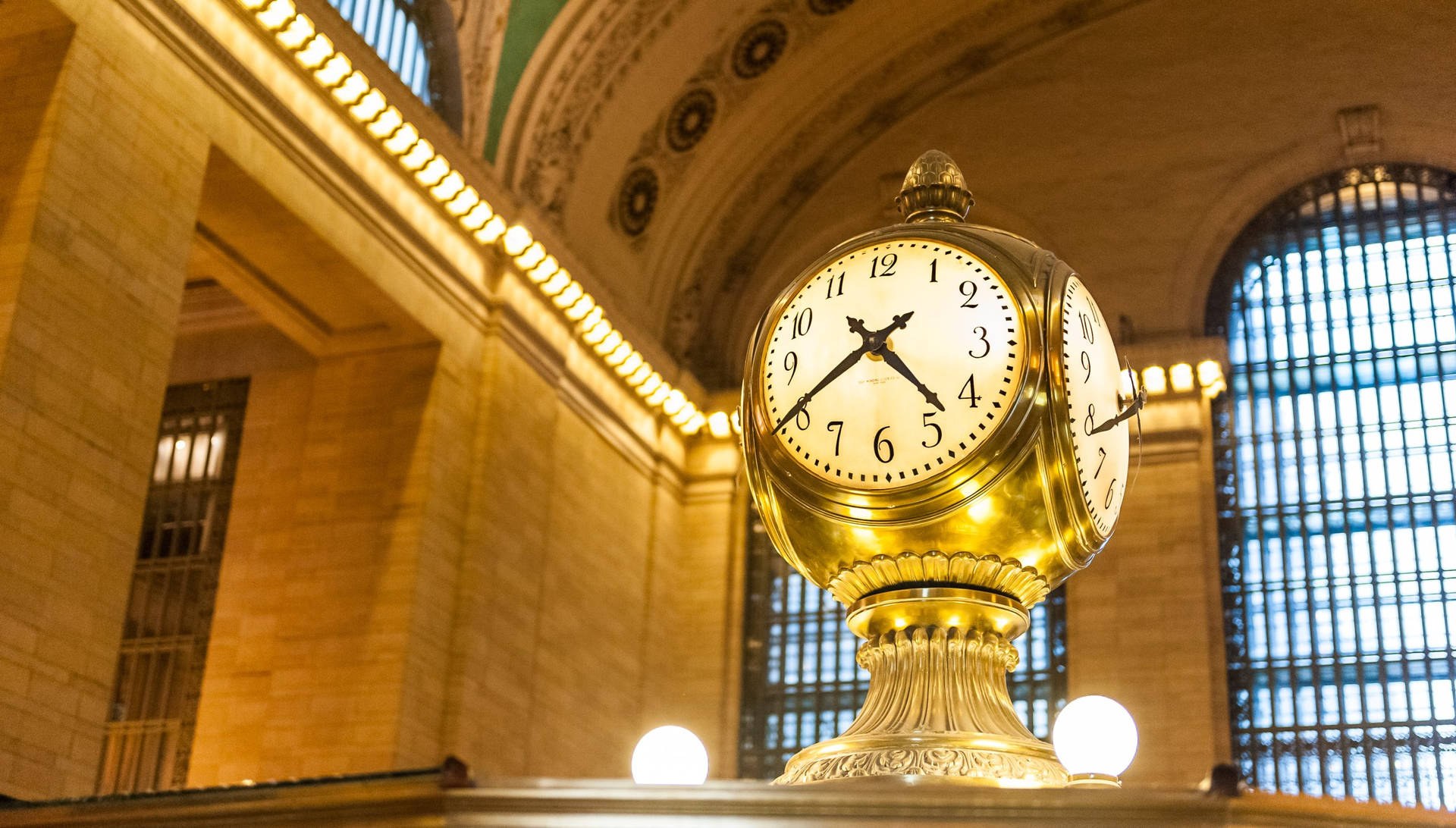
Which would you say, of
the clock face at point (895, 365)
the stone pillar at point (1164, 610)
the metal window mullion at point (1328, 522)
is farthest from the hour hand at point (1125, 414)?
the metal window mullion at point (1328, 522)

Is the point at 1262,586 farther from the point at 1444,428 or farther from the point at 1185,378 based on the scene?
the point at 1444,428

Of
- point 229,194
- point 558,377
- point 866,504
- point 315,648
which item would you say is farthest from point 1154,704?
point 866,504

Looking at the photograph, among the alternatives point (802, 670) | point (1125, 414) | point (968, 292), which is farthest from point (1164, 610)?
point (968, 292)

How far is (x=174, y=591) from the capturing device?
1333 cm

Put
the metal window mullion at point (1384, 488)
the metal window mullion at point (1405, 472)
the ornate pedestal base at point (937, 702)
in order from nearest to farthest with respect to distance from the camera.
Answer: the ornate pedestal base at point (937, 702), the metal window mullion at point (1405, 472), the metal window mullion at point (1384, 488)

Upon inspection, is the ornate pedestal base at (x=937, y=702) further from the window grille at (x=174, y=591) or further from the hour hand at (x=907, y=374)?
the window grille at (x=174, y=591)

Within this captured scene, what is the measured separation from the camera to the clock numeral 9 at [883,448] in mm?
1635

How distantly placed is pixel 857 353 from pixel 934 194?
337mm

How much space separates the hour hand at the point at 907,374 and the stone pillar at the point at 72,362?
24.4 feet

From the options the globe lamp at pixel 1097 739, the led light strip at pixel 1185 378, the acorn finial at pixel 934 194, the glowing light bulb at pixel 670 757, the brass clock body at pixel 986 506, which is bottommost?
the glowing light bulb at pixel 670 757

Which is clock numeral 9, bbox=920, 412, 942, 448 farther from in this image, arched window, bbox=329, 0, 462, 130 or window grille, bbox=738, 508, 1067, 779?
window grille, bbox=738, 508, 1067, 779

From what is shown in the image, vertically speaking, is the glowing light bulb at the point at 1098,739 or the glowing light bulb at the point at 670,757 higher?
the glowing light bulb at the point at 1098,739

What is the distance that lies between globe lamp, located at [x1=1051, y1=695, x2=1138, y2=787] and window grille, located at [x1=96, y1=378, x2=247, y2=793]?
10793 mm

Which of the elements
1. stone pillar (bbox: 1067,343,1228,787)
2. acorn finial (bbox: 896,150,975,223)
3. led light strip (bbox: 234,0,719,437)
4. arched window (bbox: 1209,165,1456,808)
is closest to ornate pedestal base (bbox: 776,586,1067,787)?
acorn finial (bbox: 896,150,975,223)
